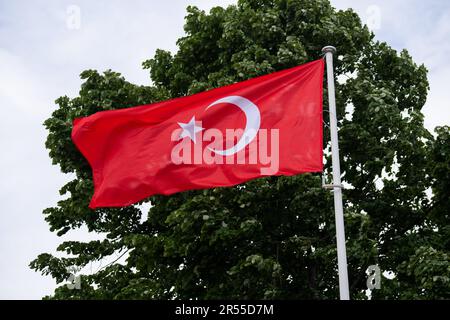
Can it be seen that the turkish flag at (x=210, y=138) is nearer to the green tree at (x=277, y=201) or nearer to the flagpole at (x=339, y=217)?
the flagpole at (x=339, y=217)

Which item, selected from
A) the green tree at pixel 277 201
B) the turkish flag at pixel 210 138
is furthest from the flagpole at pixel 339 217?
the green tree at pixel 277 201

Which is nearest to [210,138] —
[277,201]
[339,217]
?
[339,217]

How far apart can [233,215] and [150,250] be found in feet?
6.87

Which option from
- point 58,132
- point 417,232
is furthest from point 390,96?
point 58,132

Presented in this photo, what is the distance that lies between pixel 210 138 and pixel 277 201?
5.50 m

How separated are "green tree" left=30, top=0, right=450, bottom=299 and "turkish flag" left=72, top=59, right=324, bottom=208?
4.16 m

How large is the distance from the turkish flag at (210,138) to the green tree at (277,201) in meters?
4.16

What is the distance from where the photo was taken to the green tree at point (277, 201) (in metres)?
13.7

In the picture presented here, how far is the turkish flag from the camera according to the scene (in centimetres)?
901

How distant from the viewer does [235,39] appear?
653 inches

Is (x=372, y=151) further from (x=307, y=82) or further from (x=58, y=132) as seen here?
(x=58, y=132)

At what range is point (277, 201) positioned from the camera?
14.6 meters

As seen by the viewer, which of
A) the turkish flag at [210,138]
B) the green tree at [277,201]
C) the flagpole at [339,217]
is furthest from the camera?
the green tree at [277,201]

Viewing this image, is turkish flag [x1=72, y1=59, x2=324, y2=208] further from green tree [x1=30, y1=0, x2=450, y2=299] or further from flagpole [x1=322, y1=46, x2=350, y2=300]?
green tree [x1=30, y1=0, x2=450, y2=299]
